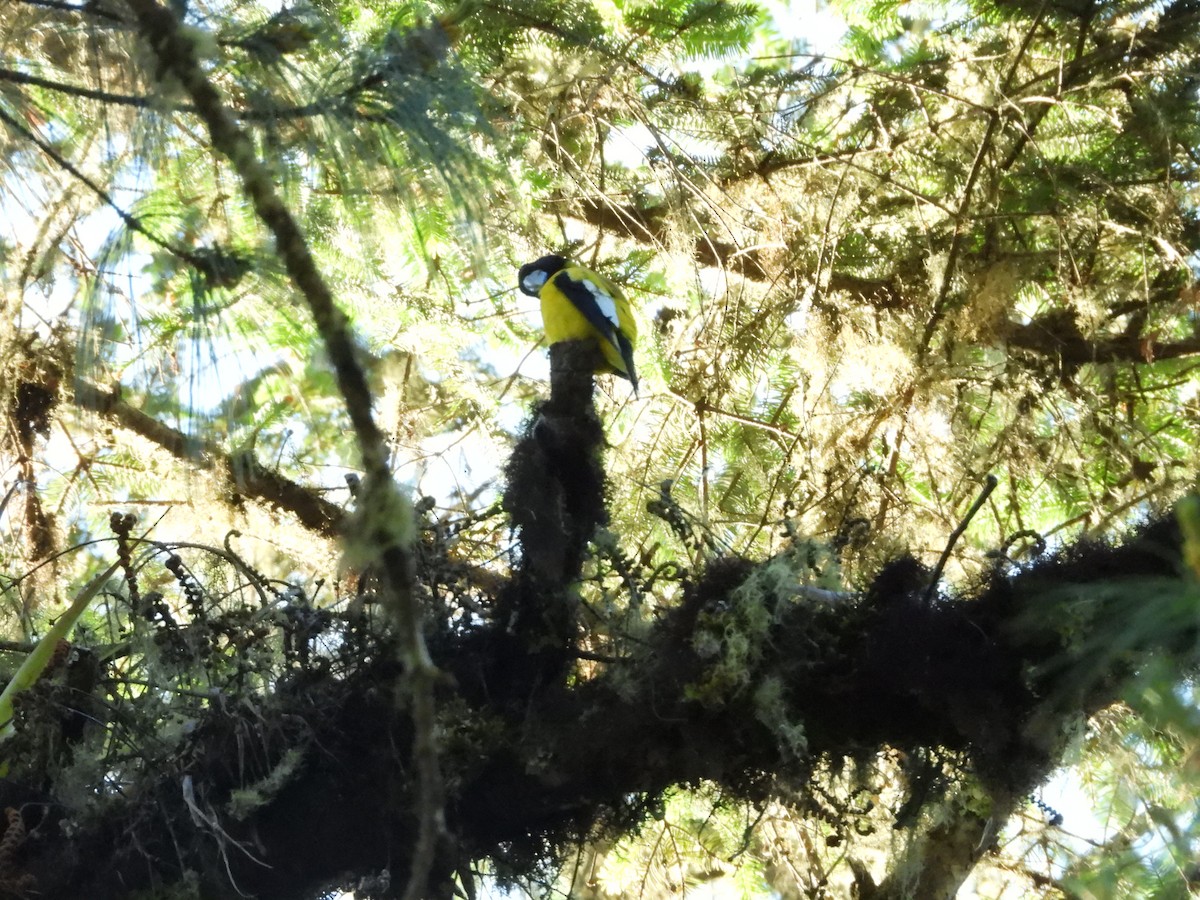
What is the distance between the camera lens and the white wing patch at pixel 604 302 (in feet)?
11.0

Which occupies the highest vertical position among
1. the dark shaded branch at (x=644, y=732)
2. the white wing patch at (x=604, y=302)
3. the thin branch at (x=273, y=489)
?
the thin branch at (x=273, y=489)

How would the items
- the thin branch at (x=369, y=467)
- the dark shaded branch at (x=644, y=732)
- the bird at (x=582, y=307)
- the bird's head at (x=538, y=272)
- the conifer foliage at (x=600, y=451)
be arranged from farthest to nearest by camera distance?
the bird's head at (x=538, y=272) < the bird at (x=582, y=307) < the dark shaded branch at (x=644, y=732) < the conifer foliage at (x=600, y=451) < the thin branch at (x=369, y=467)

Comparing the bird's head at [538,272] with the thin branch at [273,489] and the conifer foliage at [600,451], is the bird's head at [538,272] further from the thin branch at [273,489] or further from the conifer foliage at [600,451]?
the thin branch at [273,489]

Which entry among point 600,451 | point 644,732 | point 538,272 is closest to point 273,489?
point 538,272

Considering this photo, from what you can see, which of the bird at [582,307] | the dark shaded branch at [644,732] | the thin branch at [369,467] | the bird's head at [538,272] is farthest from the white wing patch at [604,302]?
the thin branch at [369,467]

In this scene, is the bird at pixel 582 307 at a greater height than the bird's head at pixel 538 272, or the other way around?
the bird's head at pixel 538 272

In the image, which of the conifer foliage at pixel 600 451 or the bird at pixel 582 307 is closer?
the conifer foliage at pixel 600 451

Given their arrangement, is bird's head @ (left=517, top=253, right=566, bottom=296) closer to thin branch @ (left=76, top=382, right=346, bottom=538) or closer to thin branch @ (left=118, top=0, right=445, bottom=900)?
thin branch @ (left=76, top=382, right=346, bottom=538)

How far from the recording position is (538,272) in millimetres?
3652

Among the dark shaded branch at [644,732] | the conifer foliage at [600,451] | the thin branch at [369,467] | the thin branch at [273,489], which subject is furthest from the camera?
the thin branch at [273,489]

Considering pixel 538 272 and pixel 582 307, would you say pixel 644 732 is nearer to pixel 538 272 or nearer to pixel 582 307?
pixel 582 307

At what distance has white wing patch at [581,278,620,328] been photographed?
334 cm

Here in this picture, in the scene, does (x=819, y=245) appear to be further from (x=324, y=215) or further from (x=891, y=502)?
(x=324, y=215)

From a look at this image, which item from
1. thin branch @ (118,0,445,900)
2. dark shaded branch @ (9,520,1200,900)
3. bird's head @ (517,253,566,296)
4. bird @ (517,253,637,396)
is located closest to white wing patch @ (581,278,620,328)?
bird @ (517,253,637,396)
